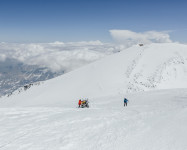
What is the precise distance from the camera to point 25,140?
A: 918 centimetres

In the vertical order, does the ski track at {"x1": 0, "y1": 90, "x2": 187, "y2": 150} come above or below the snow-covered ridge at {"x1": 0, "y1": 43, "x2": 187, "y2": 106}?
below

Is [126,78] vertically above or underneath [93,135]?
above

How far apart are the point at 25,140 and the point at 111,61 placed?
50692 mm

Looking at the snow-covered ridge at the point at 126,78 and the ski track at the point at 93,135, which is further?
the snow-covered ridge at the point at 126,78

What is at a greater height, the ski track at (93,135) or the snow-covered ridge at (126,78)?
the snow-covered ridge at (126,78)

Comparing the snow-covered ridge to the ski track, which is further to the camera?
the snow-covered ridge

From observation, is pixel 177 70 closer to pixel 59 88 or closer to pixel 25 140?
pixel 59 88

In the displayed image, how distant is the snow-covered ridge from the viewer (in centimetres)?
4041

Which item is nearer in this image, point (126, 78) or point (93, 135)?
point (93, 135)

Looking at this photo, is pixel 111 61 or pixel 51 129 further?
pixel 111 61

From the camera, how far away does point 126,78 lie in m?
44.8

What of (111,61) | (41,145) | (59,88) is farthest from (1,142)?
(111,61)

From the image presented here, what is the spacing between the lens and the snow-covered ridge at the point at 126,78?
40.4 m

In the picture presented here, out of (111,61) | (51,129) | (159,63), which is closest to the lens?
(51,129)
